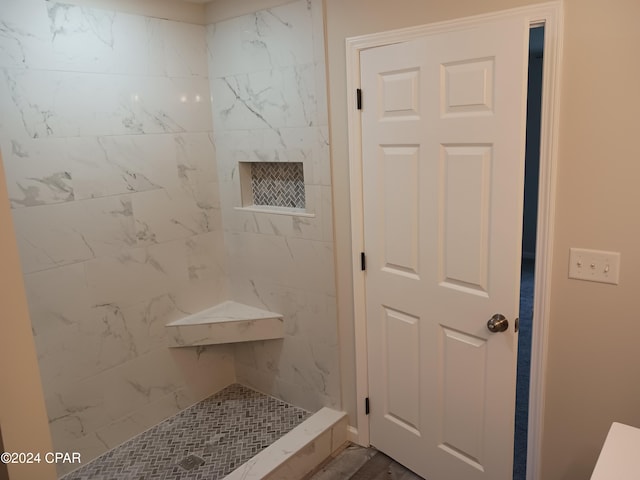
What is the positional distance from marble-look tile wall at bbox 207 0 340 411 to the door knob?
0.93 metres

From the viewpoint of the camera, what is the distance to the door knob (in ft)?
6.48

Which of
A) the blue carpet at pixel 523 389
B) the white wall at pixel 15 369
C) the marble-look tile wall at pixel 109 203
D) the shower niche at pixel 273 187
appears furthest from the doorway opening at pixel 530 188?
the white wall at pixel 15 369

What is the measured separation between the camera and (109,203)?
2.62 m

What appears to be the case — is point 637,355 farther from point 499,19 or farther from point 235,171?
point 235,171

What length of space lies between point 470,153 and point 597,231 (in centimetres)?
53

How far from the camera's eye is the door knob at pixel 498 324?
77.8 inches

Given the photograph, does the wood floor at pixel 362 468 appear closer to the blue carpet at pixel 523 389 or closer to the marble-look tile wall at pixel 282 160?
the marble-look tile wall at pixel 282 160

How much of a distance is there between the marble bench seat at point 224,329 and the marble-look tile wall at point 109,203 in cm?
8

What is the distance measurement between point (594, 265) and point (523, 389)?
1584mm

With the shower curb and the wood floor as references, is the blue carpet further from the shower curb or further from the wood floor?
the shower curb

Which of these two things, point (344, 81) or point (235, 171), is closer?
point (344, 81)

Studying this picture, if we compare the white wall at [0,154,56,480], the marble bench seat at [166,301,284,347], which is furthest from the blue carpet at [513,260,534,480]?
the white wall at [0,154,56,480]

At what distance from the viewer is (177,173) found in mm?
2920

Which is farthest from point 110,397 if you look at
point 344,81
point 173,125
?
point 344,81
